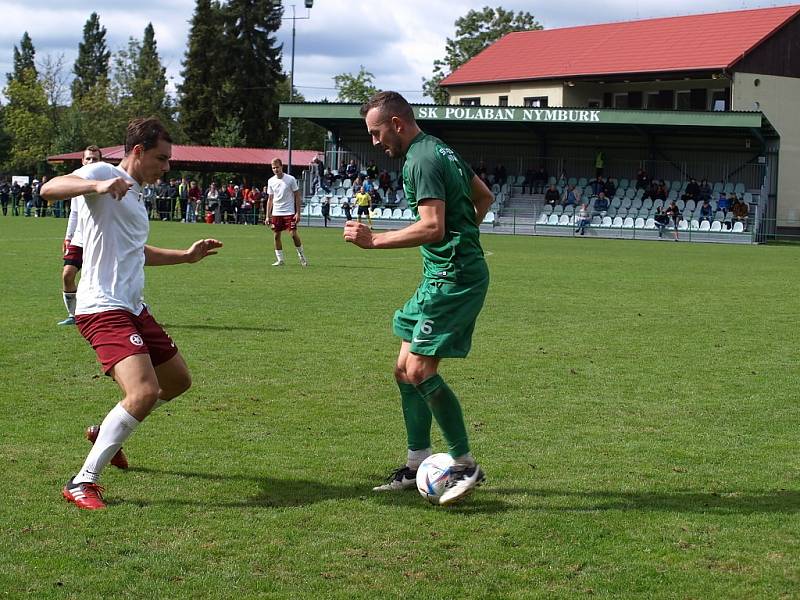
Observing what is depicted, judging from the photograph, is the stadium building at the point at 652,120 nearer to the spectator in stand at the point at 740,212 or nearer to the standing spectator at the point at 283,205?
the spectator in stand at the point at 740,212

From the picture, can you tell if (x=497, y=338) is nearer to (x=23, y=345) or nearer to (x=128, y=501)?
(x=23, y=345)

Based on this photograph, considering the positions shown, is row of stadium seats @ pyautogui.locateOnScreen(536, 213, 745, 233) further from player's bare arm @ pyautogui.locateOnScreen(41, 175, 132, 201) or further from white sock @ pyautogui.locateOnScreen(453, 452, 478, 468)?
player's bare arm @ pyautogui.locateOnScreen(41, 175, 132, 201)

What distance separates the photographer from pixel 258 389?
864 cm

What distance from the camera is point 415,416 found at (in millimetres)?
6086

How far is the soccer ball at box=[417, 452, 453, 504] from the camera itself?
5582 mm

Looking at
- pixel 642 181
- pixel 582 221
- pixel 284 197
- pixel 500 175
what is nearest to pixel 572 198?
pixel 582 221

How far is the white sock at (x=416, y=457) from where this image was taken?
6023 millimetres

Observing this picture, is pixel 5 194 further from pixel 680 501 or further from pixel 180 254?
pixel 680 501

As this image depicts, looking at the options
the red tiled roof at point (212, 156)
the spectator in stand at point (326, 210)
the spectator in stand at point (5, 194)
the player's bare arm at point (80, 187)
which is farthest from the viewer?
the red tiled roof at point (212, 156)

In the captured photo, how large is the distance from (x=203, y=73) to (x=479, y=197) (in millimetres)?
81645

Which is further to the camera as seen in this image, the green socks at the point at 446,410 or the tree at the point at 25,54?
the tree at the point at 25,54

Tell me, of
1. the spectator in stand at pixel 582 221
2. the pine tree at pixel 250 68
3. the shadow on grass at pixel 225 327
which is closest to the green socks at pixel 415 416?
the shadow on grass at pixel 225 327

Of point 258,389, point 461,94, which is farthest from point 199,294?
point 461,94

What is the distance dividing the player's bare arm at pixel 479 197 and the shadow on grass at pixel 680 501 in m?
1.56
